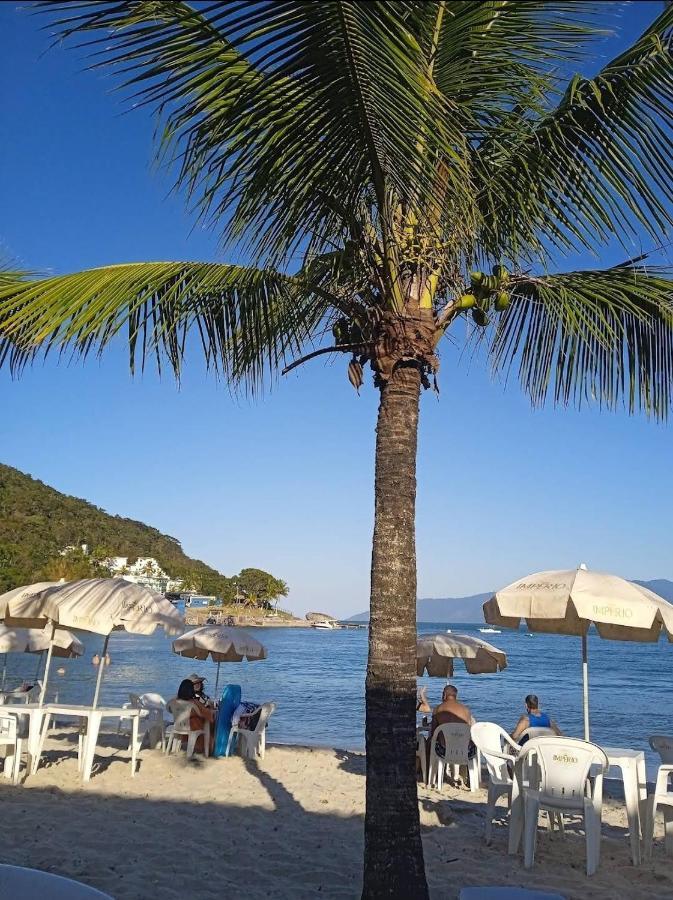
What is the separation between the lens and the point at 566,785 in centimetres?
532

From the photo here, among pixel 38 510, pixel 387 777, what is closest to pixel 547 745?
pixel 387 777

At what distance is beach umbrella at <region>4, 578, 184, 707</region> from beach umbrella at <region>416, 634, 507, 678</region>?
3.49 meters

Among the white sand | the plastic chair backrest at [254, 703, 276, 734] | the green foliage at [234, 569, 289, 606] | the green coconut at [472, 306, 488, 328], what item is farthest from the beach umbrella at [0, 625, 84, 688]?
the green foliage at [234, 569, 289, 606]

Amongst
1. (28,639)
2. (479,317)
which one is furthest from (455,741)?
(28,639)

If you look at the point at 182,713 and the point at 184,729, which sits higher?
the point at 182,713

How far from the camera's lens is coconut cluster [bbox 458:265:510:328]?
4277mm

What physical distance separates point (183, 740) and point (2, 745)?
285cm

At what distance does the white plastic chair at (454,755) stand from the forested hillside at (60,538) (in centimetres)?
6099

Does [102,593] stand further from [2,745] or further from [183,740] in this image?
[183,740]

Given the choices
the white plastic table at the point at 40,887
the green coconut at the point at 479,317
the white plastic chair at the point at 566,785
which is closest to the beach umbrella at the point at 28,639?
the white plastic chair at the point at 566,785

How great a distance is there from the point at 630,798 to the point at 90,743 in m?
5.56

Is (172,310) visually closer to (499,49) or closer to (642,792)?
(499,49)

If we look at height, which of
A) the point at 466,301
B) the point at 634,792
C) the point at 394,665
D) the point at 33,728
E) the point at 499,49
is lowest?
the point at 33,728

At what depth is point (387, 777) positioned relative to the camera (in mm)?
3561
